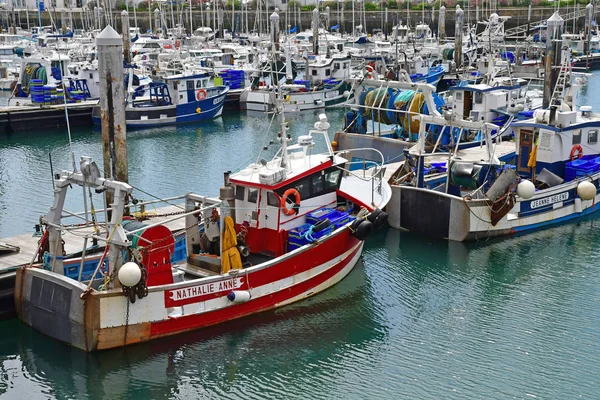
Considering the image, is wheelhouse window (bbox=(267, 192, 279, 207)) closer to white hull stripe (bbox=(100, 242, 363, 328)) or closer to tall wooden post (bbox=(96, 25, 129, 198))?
white hull stripe (bbox=(100, 242, 363, 328))

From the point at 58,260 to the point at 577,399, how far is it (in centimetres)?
879

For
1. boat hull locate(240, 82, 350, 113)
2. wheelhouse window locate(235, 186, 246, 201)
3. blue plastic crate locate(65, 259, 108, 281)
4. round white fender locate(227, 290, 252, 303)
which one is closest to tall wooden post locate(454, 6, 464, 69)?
boat hull locate(240, 82, 350, 113)

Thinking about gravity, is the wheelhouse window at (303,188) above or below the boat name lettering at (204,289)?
above

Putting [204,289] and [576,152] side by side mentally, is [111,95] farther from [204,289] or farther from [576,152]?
[576,152]

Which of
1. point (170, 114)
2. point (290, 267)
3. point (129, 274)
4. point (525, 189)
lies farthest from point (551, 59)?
point (129, 274)

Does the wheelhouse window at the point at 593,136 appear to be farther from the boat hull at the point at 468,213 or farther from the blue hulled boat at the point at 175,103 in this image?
the blue hulled boat at the point at 175,103

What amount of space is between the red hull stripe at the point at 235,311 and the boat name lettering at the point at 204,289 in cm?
38

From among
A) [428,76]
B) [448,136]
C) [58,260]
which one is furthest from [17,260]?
[428,76]

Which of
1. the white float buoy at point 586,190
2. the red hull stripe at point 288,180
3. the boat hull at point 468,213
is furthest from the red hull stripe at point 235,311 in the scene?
the white float buoy at point 586,190

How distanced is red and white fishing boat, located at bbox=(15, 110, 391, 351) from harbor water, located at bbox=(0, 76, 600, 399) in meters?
0.43

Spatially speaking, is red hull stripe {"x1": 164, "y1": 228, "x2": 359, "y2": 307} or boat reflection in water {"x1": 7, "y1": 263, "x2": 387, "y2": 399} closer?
boat reflection in water {"x1": 7, "y1": 263, "x2": 387, "y2": 399}

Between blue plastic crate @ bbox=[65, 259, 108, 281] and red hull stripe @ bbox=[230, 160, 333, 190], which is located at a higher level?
red hull stripe @ bbox=[230, 160, 333, 190]

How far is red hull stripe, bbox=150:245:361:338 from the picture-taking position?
13852 mm

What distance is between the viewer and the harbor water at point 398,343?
42.9 ft
